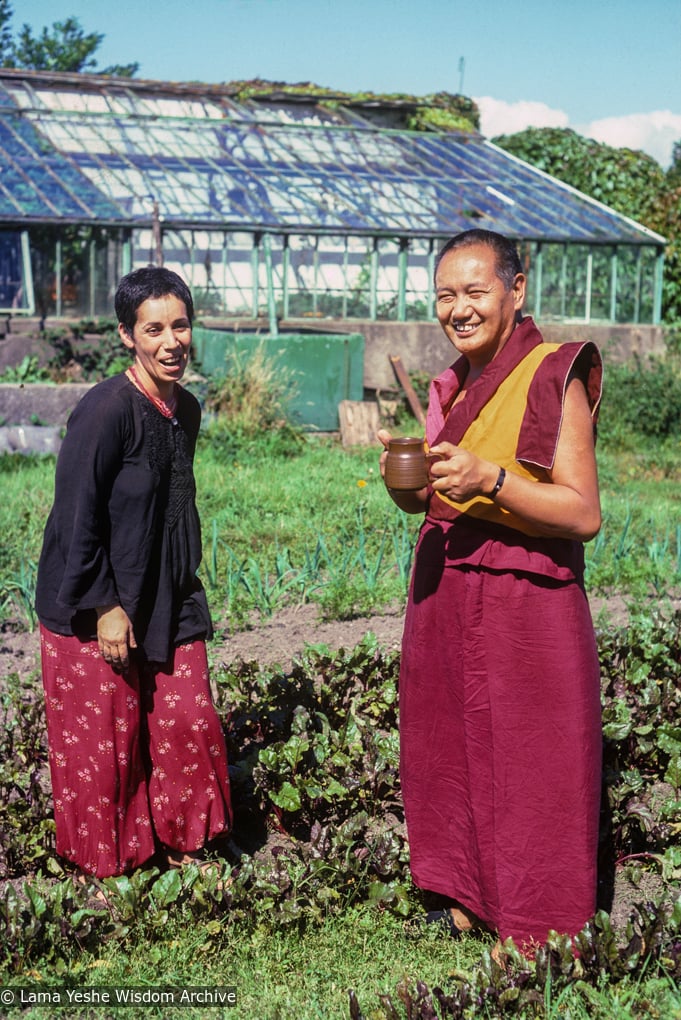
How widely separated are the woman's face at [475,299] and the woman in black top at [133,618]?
77cm

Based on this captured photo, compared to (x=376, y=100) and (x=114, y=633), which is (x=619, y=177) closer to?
(x=376, y=100)

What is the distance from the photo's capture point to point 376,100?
20047mm

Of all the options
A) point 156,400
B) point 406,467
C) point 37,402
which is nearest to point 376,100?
point 37,402

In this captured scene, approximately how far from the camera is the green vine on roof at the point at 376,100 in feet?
65.0

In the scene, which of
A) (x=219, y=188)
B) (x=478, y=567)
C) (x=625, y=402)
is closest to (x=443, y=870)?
(x=478, y=567)

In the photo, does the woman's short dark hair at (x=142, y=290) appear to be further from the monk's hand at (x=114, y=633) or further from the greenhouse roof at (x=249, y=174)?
the greenhouse roof at (x=249, y=174)

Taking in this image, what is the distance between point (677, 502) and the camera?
350 inches

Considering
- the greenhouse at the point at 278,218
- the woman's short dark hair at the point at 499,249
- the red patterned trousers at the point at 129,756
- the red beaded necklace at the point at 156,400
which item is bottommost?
the red patterned trousers at the point at 129,756

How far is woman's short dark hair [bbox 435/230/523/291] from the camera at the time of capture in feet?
8.95

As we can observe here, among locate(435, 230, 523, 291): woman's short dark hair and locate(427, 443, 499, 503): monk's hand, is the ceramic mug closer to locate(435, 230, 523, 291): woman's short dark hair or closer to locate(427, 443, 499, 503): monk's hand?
locate(427, 443, 499, 503): monk's hand

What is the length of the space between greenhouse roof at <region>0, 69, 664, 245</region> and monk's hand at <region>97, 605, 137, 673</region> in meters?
11.6

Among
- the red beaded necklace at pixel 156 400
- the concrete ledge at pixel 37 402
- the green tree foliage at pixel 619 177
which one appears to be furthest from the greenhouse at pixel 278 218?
the red beaded necklace at pixel 156 400

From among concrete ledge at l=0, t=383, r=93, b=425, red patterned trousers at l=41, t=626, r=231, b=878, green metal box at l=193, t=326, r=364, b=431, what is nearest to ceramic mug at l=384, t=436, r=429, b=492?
red patterned trousers at l=41, t=626, r=231, b=878

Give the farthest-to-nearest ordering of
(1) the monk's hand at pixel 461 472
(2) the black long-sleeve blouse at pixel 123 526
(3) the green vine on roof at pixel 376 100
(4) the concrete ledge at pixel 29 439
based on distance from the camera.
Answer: (3) the green vine on roof at pixel 376 100
(4) the concrete ledge at pixel 29 439
(2) the black long-sleeve blouse at pixel 123 526
(1) the monk's hand at pixel 461 472
